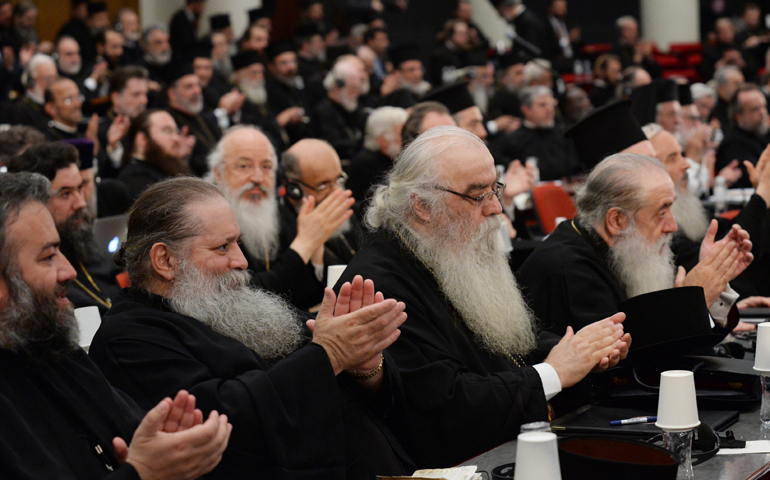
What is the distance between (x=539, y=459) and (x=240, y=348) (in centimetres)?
121

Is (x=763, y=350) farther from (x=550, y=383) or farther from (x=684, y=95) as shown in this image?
(x=684, y=95)

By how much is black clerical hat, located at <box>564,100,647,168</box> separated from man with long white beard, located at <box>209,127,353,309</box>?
1.59 m

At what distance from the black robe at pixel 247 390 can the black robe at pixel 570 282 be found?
145 centimetres

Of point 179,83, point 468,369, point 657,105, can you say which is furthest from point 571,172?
point 468,369

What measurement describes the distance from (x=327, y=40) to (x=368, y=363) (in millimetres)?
14192

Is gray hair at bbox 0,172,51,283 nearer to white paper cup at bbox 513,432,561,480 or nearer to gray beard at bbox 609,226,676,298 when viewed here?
white paper cup at bbox 513,432,561,480

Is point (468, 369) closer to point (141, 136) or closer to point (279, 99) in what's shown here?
point (141, 136)

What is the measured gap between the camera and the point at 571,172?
12.6 m

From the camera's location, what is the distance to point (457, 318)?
134 inches

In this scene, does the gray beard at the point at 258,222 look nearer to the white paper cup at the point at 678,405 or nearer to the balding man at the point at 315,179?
the balding man at the point at 315,179

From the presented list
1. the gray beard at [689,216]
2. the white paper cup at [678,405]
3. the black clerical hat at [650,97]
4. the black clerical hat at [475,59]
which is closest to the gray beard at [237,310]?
the white paper cup at [678,405]

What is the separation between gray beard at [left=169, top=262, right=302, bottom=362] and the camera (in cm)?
286

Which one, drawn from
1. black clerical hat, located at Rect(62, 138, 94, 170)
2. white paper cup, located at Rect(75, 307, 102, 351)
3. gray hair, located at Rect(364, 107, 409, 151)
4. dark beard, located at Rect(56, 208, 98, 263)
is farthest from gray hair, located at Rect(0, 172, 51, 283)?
gray hair, located at Rect(364, 107, 409, 151)

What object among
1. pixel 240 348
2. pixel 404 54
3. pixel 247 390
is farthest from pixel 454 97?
pixel 404 54
